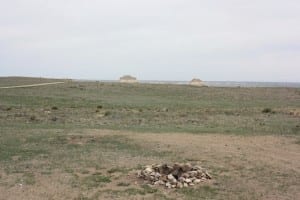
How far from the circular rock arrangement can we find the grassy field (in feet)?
0.85

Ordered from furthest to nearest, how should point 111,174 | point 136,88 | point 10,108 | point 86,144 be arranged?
point 136,88 < point 10,108 < point 86,144 < point 111,174

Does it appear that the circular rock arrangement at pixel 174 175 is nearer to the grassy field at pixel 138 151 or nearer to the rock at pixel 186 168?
the rock at pixel 186 168

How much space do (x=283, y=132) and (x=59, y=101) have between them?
2171cm

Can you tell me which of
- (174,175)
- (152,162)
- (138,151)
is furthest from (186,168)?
(138,151)

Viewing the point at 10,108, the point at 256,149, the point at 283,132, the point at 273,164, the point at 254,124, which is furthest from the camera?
the point at 10,108

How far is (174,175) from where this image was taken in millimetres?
11906

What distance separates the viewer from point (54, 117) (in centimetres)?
2686

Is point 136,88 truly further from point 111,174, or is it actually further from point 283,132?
point 111,174

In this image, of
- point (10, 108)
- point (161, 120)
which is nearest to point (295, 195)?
point (161, 120)

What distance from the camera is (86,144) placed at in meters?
17.4

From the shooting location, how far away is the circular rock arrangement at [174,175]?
11.6m

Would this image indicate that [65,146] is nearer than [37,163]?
No

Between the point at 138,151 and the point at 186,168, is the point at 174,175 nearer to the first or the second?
the point at 186,168

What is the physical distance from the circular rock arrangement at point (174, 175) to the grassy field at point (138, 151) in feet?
0.85
